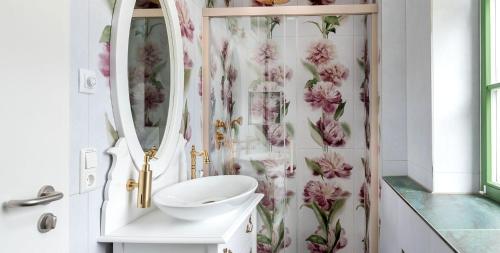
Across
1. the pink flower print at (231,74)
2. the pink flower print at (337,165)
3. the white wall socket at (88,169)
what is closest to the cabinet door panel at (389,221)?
the pink flower print at (337,165)

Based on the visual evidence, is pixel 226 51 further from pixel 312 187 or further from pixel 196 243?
pixel 196 243

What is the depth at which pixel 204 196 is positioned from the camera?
1961 mm

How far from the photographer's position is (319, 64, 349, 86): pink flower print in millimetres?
2422

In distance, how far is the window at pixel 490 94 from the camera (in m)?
1.59

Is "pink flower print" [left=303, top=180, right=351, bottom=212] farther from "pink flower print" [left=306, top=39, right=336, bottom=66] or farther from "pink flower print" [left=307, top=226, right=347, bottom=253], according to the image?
"pink flower print" [left=306, top=39, right=336, bottom=66]

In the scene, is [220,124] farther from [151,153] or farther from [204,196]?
[151,153]

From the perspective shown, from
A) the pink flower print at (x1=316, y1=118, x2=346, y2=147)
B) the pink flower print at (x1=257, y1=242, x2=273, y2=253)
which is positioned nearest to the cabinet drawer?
the pink flower print at (x1=257, y1=242, x2=273, y2=253)

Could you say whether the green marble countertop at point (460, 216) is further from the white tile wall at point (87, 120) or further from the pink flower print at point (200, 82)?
the pink flower print at point (200, 82)

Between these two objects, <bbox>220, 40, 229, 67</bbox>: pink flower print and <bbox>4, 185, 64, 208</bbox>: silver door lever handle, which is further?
<bbox>220, 40, 229, 67</bbox>: pink flower print

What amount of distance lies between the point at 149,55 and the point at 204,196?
2.47ft

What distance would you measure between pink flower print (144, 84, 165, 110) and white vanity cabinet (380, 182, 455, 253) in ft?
3.81

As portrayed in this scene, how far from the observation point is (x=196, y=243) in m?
1.26

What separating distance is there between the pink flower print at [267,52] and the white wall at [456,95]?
0.97m

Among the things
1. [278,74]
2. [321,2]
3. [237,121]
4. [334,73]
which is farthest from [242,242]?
[321,2]
